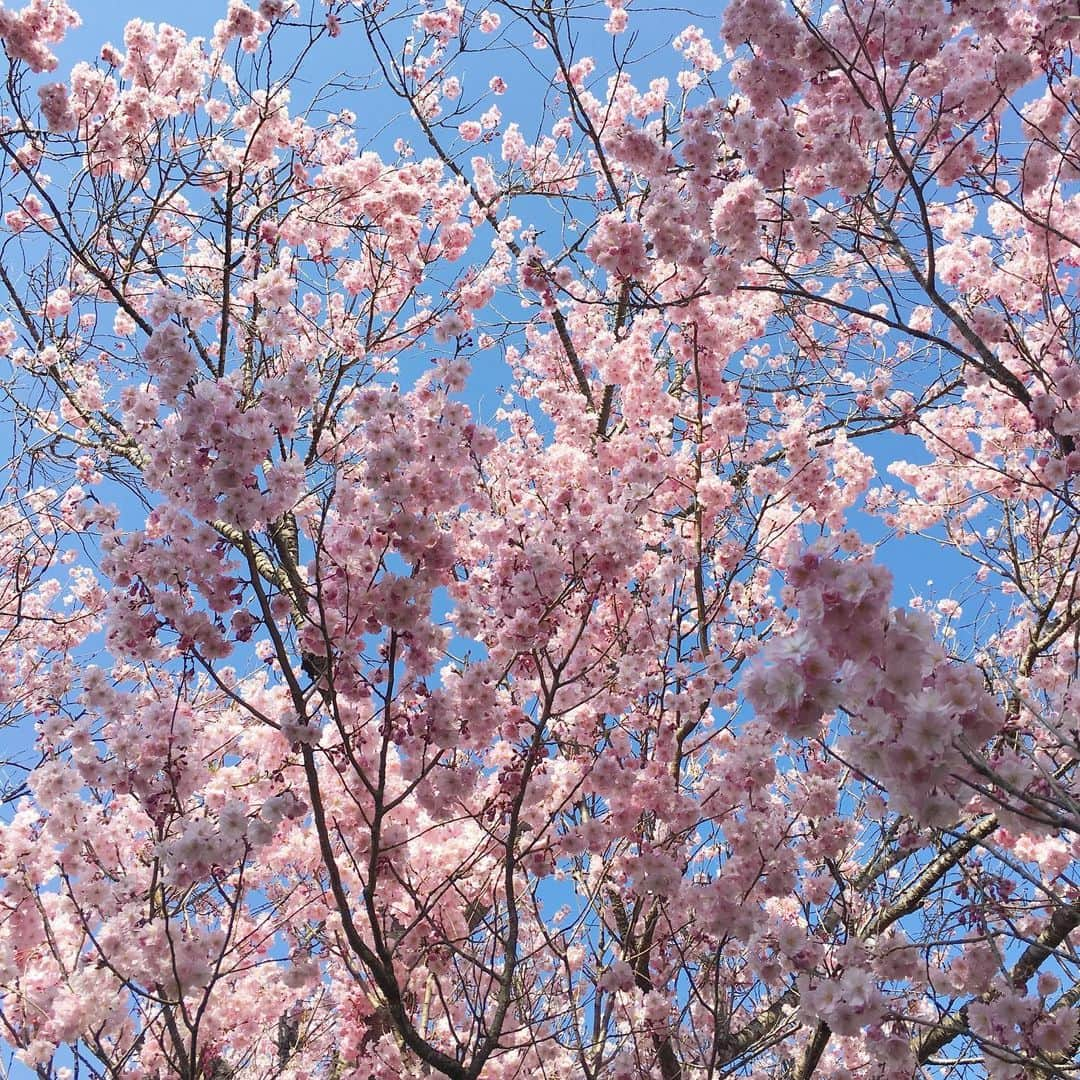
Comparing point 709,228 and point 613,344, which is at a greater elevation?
point 613,344

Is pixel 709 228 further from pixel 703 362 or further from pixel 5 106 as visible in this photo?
pixel 5 106

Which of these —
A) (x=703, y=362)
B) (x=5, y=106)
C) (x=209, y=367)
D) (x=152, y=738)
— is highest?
(x=703, y=362)

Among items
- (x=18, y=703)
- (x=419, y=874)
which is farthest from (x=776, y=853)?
(x=18, y=703)

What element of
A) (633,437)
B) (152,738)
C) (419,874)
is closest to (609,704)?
(419,874)

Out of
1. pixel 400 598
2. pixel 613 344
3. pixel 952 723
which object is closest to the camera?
pixel 952 723

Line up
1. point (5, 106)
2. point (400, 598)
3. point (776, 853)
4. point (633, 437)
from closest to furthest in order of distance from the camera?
point (400, 598)
point (776, 853)
point (5, 106)
point (633, 437)

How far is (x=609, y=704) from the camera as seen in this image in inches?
193

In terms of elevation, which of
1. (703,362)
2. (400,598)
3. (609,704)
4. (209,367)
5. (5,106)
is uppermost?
(703,362)

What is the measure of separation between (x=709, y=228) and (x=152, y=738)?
383 cm

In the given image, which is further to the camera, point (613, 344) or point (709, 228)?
point (613, 344)

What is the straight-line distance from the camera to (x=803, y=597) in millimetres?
2141

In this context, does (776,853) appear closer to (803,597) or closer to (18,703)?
(803,597)

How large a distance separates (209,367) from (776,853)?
4011 mm

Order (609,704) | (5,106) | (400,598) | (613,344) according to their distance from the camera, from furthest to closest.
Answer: (613,344)
(5,106)
(609,704)
(400,598)
